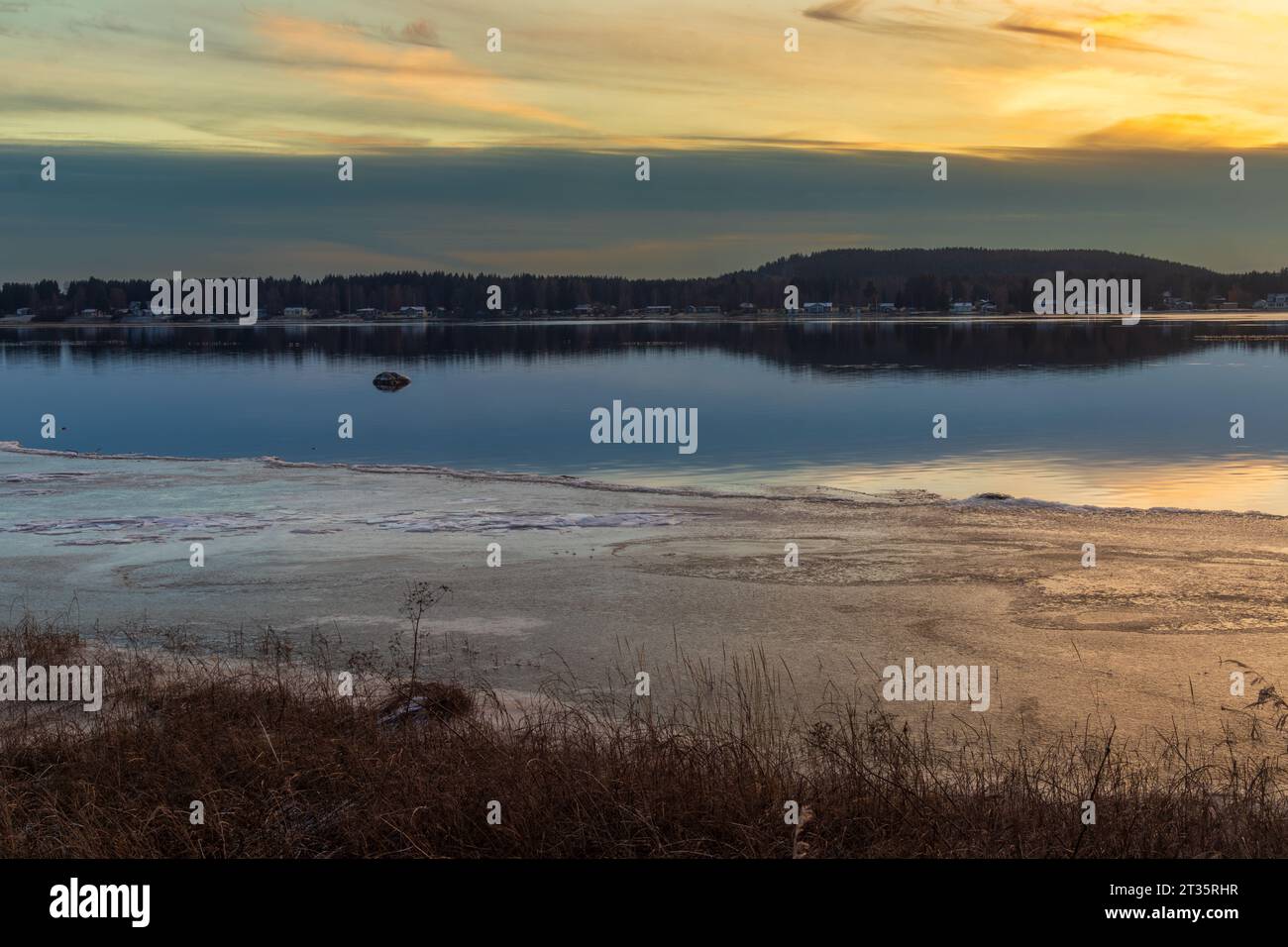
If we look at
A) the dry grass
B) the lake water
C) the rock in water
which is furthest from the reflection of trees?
the dry grass

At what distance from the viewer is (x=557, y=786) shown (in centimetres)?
723

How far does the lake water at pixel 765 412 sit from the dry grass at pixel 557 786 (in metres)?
18.6

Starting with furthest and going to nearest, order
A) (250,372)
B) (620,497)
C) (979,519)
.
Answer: (250,372) < (620,497) < (979,519)

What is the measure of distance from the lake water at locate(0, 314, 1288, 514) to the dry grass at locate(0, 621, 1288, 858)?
18.6 m

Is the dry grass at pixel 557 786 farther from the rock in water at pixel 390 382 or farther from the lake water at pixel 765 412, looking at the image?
the rock in water at pixel 390 382

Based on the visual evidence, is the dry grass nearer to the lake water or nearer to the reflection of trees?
the lake water

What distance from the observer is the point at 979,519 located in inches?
827

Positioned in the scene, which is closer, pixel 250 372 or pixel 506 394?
pixel 506 394

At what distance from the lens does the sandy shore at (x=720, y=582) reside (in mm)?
12094

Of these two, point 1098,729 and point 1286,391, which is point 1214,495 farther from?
point 1286,391

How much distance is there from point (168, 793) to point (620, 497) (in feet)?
55.8

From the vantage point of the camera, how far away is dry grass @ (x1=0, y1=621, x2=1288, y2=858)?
→ 6.68 metres
